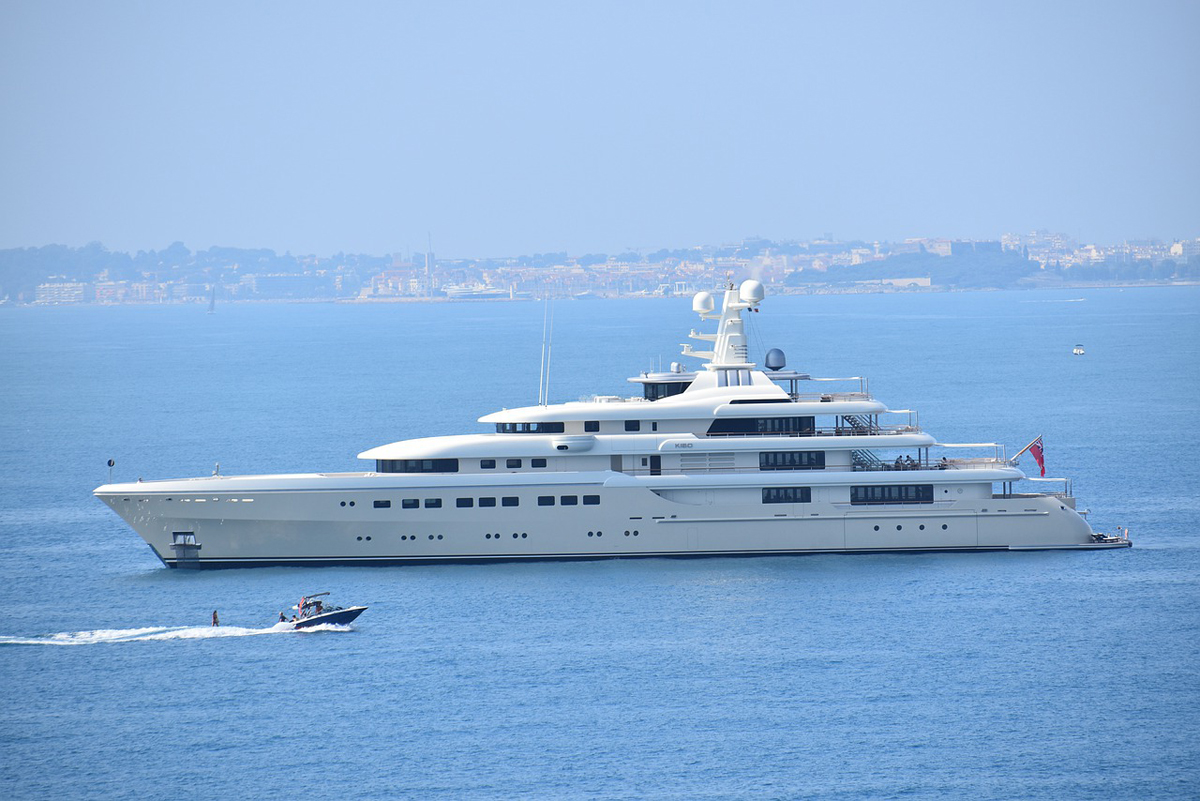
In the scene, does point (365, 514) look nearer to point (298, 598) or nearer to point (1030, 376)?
point (298, 598)

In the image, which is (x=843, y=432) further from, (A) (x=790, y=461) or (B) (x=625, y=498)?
(B) (x=625, y=498)

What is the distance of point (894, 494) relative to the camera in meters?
43.4

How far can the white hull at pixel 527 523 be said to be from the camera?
4188 cm

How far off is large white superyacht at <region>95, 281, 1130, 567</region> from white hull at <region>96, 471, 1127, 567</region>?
39mm

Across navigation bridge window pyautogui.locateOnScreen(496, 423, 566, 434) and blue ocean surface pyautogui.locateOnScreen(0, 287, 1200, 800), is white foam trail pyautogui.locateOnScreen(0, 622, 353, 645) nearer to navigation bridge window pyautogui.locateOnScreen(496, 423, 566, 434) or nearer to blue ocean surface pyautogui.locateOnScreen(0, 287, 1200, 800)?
blue ocean surface pyautogui.locateOnScreen(0, 287, 1200, 800)

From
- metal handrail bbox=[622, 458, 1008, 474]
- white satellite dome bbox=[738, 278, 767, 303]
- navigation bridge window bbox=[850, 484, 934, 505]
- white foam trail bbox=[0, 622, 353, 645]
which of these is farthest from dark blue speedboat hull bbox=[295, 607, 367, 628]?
white satellite dome bbox=[738, 278, 767, 303]

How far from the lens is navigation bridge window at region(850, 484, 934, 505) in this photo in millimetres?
43344

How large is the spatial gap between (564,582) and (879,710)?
11693mm

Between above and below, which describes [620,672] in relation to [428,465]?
below

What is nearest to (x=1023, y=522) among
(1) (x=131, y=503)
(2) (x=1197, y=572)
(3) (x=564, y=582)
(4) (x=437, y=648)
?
(2) (x=1197, y=572)

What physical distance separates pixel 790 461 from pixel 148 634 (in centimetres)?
1783

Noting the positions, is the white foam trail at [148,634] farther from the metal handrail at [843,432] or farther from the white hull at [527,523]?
the metal handrail at [843,432]

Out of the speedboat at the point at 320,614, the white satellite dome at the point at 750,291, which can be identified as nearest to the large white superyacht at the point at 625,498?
the white satellite dome at the point at 750,291

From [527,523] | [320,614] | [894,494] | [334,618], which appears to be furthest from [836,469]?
[320,614]
